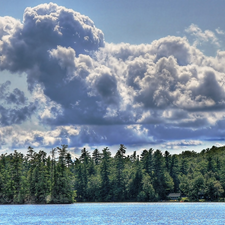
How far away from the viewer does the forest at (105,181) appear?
518 feet

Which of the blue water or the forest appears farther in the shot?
the forest

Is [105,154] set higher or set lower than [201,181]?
higher

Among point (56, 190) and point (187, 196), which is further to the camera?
point (187, 196)

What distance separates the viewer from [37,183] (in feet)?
517

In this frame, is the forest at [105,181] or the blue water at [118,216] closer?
the blue water at [118,216]

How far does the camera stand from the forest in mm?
158000

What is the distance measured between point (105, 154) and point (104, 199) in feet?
69.8

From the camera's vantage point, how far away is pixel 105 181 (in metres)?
178

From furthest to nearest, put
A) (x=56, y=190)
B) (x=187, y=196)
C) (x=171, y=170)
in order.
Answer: (x=171, y=170), (x=187, y=196), (x=56, y=190)

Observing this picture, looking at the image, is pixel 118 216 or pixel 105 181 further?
pixel 105 181

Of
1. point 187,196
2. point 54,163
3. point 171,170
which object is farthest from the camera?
point 171,170

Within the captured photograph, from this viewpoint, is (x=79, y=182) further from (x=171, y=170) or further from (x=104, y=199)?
(x=171, y=170)

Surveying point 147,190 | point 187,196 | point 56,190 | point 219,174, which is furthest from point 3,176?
point 219,174

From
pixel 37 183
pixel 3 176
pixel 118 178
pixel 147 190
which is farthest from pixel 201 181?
pixel 3 176
